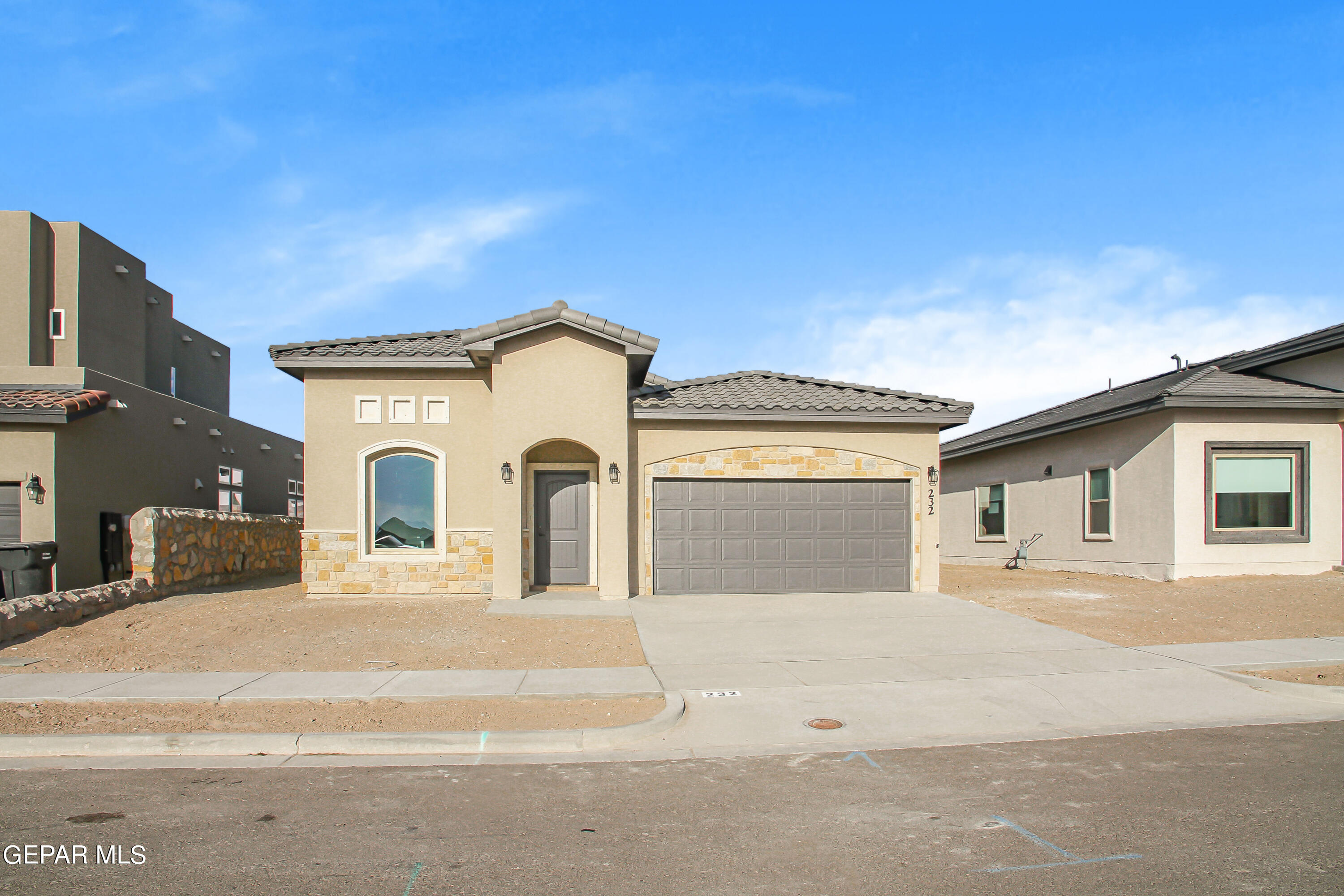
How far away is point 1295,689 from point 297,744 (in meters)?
9.43

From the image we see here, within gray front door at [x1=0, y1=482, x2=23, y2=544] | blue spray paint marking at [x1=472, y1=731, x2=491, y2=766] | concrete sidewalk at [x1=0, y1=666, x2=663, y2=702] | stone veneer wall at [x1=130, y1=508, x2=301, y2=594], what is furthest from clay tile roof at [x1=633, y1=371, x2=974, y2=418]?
gray front door at [x1=0, y1=482, x2=23, y2=544]

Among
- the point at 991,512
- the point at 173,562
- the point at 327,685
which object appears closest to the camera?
the point at 327,685

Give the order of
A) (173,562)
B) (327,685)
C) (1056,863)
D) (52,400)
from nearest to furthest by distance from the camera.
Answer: (1056,863) → (327,685) → (173,562) → (52,400)

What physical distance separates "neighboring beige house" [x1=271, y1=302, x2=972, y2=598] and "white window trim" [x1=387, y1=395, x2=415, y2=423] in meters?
0.02

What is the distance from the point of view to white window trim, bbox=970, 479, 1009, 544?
2245 cm

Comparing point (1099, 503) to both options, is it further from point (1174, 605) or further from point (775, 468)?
point (775, 468)

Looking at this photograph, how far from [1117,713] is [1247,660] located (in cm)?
284

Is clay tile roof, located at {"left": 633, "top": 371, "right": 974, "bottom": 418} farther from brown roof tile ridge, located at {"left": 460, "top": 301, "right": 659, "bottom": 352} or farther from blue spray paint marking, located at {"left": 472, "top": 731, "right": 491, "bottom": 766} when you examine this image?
blue spray paint marking, located at {"left": 472, "top": 731, "right": 491, "bottom": 766}

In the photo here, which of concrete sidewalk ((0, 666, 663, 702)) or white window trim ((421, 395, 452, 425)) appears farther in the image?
white window trim ((421, 395, 452, 425))

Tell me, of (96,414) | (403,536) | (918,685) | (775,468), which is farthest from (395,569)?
(918,685)

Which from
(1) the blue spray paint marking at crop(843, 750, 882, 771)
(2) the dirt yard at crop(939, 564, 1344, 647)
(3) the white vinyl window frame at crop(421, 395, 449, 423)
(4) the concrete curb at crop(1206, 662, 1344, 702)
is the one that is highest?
(3) the white vinyl window frame at crop(421, 395, 449, 423)

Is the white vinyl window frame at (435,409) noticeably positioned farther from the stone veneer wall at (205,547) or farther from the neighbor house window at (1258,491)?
the neighbor house window at (1258,491)

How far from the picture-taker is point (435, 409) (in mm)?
15266

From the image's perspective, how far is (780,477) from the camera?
49.8 feet
